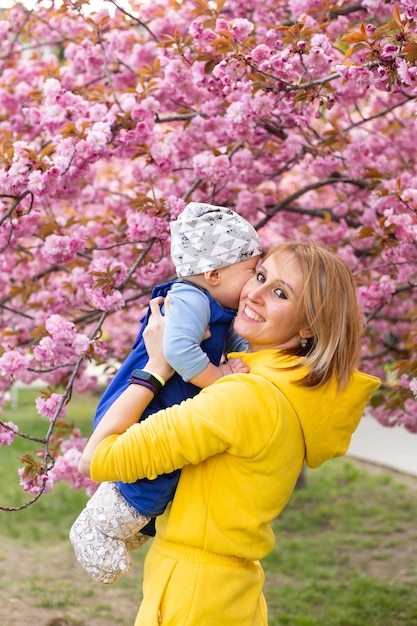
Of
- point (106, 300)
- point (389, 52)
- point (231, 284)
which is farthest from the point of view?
point (106, 300)

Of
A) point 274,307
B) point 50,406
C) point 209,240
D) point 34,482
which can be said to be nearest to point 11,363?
point 50,406

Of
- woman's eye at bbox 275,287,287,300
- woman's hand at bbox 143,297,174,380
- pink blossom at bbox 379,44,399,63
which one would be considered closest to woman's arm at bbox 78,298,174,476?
woman's hand at bbox 143,297,174,380

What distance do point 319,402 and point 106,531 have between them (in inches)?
24.2

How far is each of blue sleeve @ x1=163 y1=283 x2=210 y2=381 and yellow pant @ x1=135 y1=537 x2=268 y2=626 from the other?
0.44 metres

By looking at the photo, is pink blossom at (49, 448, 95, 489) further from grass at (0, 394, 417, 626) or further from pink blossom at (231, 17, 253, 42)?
pink blossom at (231, 17, 253, 42)

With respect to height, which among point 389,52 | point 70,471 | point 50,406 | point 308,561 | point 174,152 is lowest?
point 308,561

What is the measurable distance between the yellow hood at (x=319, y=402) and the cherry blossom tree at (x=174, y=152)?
2.98ft

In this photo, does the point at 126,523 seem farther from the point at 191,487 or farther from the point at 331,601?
the point at 331,601

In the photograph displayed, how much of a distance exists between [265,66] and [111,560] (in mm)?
1845

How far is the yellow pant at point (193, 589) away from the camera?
199 centimetres

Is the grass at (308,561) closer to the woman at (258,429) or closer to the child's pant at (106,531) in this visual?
the child's pant at (106,531)

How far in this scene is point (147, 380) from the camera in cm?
198

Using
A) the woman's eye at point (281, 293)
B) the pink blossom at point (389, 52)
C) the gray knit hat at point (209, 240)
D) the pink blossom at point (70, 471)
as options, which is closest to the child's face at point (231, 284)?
the gray knit hat at point (209, 240)

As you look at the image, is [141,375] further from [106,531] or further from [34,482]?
[34,482]
